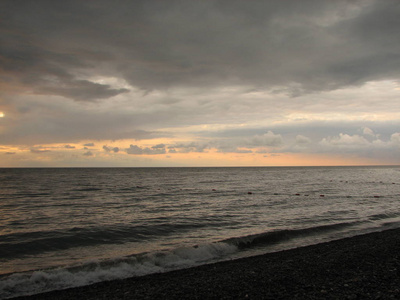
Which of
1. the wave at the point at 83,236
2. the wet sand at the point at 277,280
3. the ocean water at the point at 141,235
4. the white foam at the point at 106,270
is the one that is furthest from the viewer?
the wave at the point at 83,236

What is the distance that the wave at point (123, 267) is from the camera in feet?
33.6

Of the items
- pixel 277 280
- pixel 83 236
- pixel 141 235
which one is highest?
pixel 277 280

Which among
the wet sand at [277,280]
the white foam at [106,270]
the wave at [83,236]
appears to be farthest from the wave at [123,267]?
the wave at [83,236]

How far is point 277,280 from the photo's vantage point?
939 cm

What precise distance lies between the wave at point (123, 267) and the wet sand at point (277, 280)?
84 cm

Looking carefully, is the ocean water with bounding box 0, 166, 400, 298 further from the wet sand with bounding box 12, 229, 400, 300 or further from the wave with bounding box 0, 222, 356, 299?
the wet sand with bounding box 12, 229, 400, 300

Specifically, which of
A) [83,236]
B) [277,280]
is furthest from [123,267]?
[83,236]

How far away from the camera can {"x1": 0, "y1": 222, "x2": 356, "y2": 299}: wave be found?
→ 33.6 ft

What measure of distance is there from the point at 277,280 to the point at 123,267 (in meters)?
6.58

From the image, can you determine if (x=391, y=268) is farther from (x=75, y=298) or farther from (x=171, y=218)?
(x=171, y=218)

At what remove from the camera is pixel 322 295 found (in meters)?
7.95

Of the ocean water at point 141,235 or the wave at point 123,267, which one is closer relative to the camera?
the wave at point 123,267

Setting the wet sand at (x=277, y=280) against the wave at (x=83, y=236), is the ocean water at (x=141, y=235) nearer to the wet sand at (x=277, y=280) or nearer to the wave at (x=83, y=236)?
the wave at (x=83, y=236)

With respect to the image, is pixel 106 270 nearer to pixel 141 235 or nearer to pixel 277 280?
pixel 141 235
